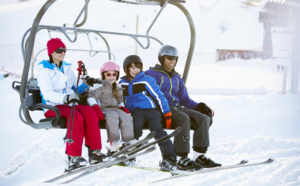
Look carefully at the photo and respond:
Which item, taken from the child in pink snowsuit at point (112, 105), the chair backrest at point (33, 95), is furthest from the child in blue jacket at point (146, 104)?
the chair backrest at point (33, 95)

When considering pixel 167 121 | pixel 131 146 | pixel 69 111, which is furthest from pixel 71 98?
pixel 167 121

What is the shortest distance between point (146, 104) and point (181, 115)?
40 cm

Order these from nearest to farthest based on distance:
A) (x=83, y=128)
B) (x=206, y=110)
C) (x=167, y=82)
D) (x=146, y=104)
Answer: (x=83, y=128), (x=146, y=104), (x=167, y=82), (x=206, y=110)

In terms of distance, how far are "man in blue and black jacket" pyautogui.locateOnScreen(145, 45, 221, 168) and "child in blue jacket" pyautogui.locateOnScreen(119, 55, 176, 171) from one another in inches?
6.7

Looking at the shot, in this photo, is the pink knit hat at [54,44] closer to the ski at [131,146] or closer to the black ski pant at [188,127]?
the ski at [131,146]

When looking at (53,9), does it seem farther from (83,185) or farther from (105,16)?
(83,185)

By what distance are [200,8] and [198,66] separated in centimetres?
2796

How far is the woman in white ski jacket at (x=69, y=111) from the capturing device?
3527 millimetres

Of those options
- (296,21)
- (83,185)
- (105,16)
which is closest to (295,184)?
(83,185)

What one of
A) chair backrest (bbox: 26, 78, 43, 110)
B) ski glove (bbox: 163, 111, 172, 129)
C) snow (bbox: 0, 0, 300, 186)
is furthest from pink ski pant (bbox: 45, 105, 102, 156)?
snow (bbox: 0, 0, 300, 186)

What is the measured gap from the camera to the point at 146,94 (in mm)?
3986

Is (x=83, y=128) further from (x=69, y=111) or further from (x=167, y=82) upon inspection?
(x=167, y=82)

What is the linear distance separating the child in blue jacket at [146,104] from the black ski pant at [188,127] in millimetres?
131

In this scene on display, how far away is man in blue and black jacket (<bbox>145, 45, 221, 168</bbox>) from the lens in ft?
13.2
